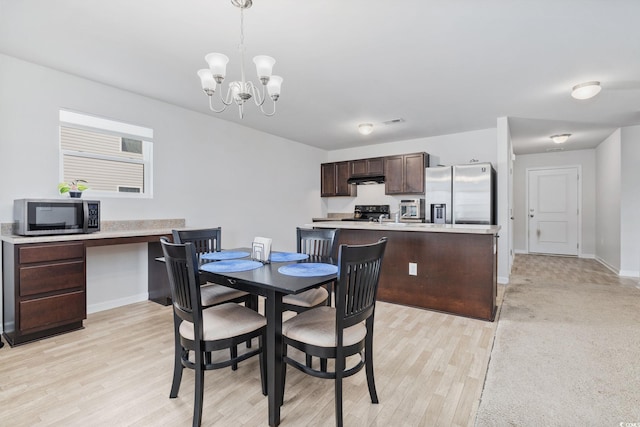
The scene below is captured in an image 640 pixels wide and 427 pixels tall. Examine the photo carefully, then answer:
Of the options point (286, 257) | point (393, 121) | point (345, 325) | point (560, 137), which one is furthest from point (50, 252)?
point (560, 137)

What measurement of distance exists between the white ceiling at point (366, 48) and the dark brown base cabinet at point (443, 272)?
5.49ft

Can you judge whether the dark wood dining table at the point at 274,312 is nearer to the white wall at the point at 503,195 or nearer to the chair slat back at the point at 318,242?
the chair slat back at the point at 318,242

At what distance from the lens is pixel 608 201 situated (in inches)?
223

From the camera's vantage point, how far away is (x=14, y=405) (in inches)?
68.0

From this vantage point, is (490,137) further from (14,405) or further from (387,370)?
(14,405)

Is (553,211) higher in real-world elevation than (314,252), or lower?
higher

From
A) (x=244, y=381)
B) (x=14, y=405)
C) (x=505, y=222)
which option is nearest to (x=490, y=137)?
(x=505, y=222)

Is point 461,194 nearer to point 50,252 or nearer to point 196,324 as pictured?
point 196,324

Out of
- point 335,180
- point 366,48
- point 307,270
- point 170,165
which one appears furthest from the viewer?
point 335,180

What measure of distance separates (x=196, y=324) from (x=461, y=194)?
14.2 feet

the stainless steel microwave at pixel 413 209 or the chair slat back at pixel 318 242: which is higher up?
the stainless steel microwave at pixel 413 209

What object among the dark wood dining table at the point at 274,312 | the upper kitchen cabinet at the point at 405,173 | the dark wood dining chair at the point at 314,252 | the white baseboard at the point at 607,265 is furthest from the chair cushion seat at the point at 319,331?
the white baseboard at the point at 607,265

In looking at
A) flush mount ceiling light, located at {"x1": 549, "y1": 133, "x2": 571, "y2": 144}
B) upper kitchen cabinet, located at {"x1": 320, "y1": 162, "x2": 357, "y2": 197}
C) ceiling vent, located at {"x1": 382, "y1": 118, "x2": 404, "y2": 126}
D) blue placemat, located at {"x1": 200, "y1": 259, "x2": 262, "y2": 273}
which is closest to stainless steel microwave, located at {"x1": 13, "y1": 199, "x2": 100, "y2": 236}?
blue placemat, located at {"x1": 200, "y1": 259, "x2": 262, "y2": 273}

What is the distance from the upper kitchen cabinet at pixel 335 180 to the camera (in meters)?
6.34
